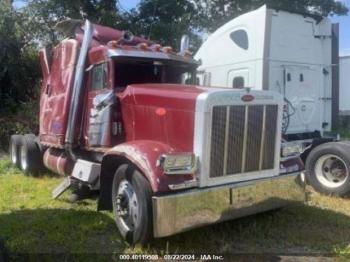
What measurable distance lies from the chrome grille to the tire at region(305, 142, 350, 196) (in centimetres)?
234

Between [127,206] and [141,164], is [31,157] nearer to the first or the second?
[127,206]

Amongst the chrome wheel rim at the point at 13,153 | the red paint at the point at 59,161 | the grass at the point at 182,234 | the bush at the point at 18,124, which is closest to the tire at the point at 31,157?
the chrome wheel rim at the point at 13,153

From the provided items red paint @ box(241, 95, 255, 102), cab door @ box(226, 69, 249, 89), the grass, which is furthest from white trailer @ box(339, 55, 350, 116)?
red paint @ box(241, 95, 255, 102)

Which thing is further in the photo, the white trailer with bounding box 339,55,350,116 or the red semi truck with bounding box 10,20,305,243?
the white trailer with bounding box 339,55,350,116

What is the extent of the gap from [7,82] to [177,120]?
39.4 ft

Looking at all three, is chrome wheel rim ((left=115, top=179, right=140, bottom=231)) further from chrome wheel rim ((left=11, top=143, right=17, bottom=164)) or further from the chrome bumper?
chrome wheel rim ((left=11, top=143, right=17, bottom=164))

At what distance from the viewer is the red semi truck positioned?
4.81 meters

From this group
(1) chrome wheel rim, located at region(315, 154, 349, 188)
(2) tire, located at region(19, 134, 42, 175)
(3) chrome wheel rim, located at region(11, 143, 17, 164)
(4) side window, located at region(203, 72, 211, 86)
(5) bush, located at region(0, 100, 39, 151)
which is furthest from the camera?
(5) bush, located at region(0, 100, 39, 151)

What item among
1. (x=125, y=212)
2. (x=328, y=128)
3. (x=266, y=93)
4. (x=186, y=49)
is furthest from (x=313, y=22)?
(x=125, y=212)

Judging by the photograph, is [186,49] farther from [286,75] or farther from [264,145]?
[264,145]

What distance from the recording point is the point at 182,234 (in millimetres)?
5570

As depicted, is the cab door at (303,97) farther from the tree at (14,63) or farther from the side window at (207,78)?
the tree at (14,63)

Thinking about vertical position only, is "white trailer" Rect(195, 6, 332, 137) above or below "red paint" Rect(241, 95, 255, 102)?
above

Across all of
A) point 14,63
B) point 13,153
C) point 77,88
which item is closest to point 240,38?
point 77,88
